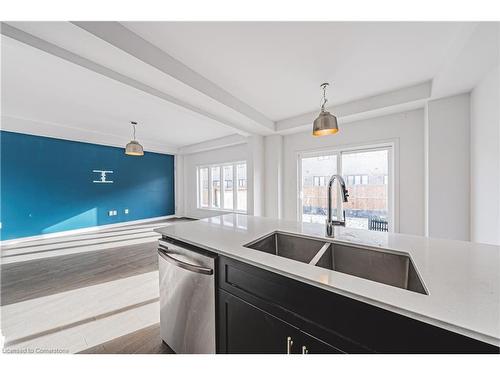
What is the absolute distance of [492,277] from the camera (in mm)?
737

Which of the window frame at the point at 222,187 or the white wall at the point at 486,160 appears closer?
the white wall at the point at 486,160

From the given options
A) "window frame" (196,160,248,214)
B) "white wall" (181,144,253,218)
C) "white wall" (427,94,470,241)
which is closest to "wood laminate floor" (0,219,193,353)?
"window frame" (196,160,248,214)

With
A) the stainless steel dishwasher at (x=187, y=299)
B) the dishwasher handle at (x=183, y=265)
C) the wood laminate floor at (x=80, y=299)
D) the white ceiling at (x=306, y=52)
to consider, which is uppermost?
the white ceiling at (x=306, y=52)

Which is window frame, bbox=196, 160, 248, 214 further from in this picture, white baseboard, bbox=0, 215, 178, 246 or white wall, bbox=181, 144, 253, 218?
white baseboard, bbox=0, 215, 178, 246

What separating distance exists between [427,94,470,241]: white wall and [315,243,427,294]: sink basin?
225cm

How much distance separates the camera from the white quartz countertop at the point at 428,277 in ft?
1.71

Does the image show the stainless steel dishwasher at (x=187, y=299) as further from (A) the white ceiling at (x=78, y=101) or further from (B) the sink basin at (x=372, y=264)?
(A) the white ceiling at (x=78, y=101)

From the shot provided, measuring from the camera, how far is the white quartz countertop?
1.71 ft

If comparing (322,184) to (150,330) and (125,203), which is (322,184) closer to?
(150,330)

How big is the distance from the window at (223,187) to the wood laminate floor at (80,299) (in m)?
2.82

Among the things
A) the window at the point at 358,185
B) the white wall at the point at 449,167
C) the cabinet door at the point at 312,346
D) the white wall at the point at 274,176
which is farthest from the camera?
the white wall at the point at 274,176

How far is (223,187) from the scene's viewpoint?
614 centimetres

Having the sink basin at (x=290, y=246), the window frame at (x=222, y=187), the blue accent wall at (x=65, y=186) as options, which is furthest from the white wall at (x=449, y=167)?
the blue accent wall at (x=65, y=186)
